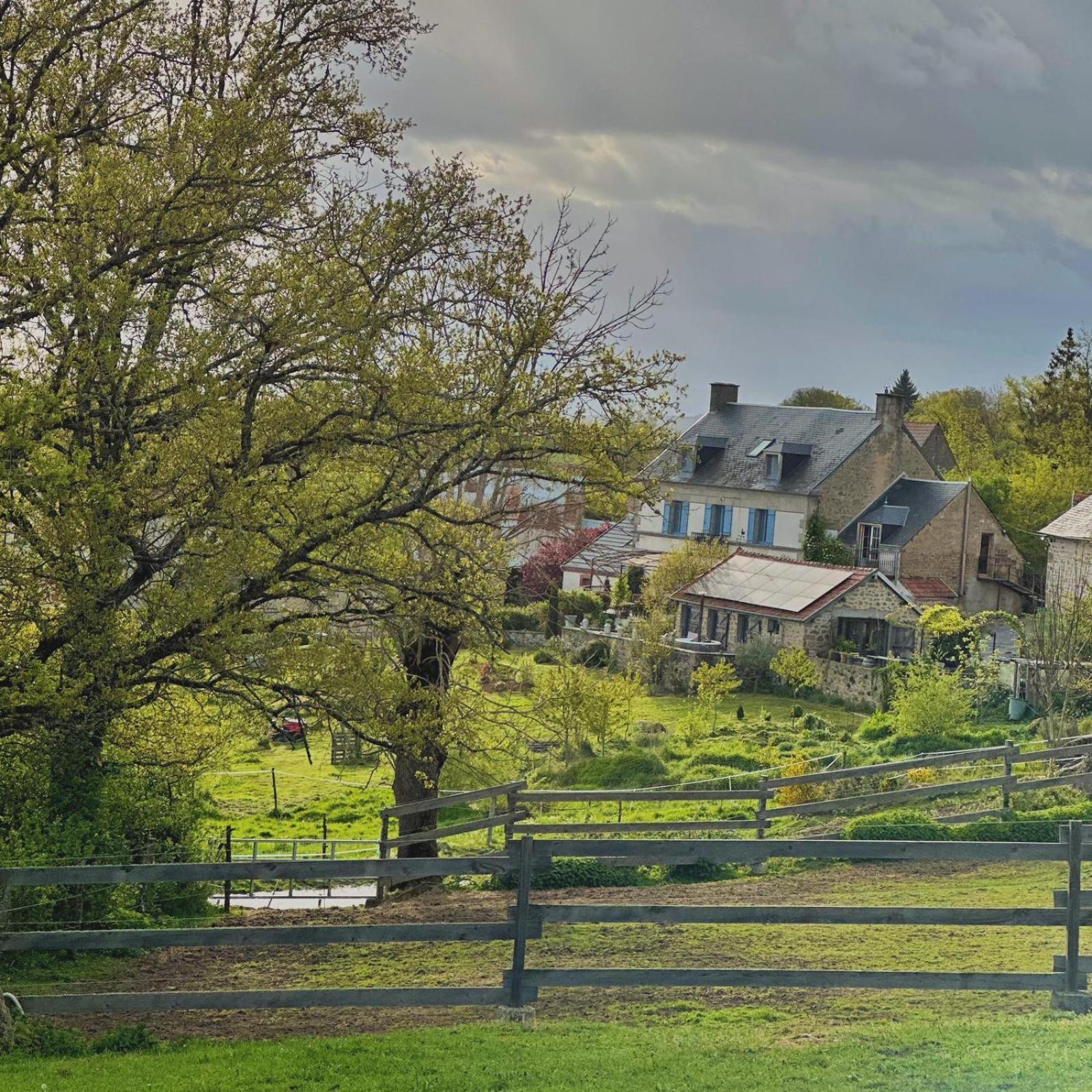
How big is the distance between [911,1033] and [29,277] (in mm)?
10007

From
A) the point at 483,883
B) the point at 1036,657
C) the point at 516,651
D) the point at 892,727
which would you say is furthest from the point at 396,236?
the point at 516,651

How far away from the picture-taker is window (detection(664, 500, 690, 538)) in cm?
6078

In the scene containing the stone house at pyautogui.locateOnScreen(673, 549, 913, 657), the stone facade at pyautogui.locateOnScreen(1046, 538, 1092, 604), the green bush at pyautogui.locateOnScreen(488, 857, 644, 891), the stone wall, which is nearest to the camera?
the green bush at pyautogui.locateOnScreen(488, 857, 644, 891)

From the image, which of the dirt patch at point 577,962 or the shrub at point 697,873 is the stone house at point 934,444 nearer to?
the shrub at point 697,873

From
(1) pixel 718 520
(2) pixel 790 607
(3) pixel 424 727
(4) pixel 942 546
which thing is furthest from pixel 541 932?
(1) pixel 718 520

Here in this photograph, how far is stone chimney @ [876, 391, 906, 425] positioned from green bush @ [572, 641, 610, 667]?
1605 cm

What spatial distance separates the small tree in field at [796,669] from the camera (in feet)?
136

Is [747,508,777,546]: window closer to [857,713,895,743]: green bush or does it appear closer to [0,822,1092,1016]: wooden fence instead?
[857,713,895,743]: green bush

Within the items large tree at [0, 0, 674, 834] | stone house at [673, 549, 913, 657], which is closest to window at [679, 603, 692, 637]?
stone house at [673, 549, 913, 657]

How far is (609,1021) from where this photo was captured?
10.4 meters

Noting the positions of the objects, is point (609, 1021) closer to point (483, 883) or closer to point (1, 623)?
point (1, 623)

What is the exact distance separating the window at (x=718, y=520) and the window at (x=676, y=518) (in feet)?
3.95

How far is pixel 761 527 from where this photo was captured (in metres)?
57.0

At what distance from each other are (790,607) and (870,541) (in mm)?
10476
